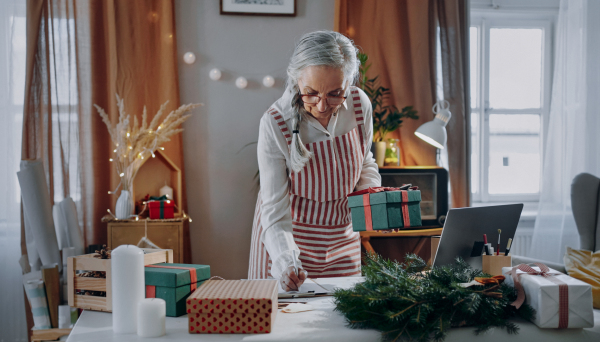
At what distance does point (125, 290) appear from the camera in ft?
3.16

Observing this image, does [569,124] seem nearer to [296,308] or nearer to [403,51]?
[403,51]

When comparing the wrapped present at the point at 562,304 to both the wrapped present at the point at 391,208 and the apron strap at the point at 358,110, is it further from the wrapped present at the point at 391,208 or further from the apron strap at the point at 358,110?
the apron strap at the point at 358,110

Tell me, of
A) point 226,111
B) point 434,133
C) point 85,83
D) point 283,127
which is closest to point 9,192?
point 85,83

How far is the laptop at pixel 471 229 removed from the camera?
126cm

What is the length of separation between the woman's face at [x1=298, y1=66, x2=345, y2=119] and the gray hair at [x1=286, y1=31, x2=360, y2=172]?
0.02 m

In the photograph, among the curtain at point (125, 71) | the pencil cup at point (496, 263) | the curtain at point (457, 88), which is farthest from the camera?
the curtain at point (457, 88)

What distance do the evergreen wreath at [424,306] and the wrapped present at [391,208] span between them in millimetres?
207

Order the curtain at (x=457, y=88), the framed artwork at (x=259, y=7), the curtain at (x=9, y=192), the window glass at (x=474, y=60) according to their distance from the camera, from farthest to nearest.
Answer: the window glass at (x=474, y=60) → the curtain at (x=457, y=88) → the framed artwork at (x=259, y=7) → the curtain at (x=9, y=192)

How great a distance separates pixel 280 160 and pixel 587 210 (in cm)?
173

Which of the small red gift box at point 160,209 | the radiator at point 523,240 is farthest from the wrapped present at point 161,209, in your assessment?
the radiator at point 523,240

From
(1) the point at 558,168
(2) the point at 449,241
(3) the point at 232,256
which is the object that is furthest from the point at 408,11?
(2) the point at 449,241

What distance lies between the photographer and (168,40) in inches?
119

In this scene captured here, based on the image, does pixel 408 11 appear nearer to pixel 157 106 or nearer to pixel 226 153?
pixel 226 153

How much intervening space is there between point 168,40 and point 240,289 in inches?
95.3
